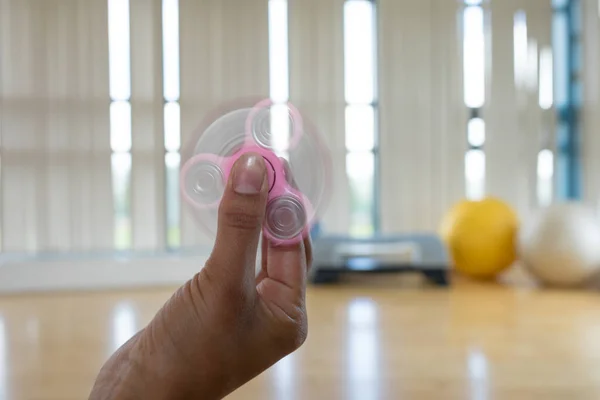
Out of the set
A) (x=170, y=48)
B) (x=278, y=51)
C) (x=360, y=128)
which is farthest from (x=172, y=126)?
Result: (x=360, y=128)

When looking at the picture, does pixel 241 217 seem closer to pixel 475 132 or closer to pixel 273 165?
pixel 273 165

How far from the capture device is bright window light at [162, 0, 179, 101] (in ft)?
10.3

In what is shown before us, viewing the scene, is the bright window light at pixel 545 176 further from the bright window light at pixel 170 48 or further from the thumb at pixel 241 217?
the thumb at pixel 241 217

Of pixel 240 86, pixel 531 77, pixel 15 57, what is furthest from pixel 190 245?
pixel 531 77

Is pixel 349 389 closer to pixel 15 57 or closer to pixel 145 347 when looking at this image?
pixel 145 347

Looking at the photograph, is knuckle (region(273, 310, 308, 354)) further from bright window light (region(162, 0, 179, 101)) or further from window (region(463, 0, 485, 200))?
window (region(463, 0, 485, 200))

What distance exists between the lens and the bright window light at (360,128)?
3.39m

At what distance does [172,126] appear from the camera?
3.16 m

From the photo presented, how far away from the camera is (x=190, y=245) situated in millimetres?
3152

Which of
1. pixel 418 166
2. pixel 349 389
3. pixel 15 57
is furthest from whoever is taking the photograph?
pixel 418 166

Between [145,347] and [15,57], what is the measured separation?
2604mm

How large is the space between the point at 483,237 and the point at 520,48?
1.35 metres

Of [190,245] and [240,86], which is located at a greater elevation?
[240,86]

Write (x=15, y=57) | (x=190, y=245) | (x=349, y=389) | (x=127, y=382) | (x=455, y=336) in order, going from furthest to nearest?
(x=190, y=245)
(x=15, y=57)
(x=455, y=336)
(x=349, y=389)
(x=127, y=382)
